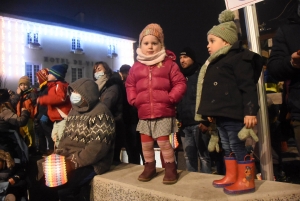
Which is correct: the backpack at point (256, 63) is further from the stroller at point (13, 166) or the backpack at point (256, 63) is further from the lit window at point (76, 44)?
the lit window at point (76, 44)

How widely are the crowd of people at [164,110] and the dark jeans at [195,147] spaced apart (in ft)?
0.04

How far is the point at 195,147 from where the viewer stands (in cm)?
424

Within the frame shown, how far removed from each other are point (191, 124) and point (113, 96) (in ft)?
3.84

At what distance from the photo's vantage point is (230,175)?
2.69 meters

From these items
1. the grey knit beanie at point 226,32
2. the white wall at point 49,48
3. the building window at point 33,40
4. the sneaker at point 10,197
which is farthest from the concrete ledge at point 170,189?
the building window at point 33,40

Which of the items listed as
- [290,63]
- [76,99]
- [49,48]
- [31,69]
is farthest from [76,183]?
[49,48]

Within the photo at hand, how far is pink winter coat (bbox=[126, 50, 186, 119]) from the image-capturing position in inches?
122

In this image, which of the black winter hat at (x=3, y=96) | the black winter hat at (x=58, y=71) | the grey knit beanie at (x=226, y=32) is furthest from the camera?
the black winter hat at (x=58, y=71)

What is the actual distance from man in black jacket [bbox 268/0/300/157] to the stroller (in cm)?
318

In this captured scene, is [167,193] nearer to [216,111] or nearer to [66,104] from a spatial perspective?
[216,111]

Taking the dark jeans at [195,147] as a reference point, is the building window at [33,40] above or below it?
above

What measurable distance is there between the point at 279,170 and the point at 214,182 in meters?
2.55

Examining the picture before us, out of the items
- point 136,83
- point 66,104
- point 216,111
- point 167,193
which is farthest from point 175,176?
point 66,104

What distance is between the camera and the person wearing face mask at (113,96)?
4.45 m
